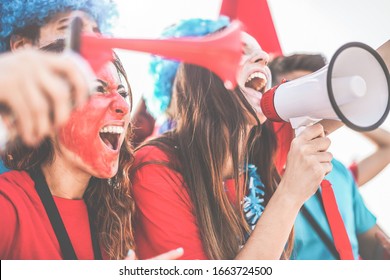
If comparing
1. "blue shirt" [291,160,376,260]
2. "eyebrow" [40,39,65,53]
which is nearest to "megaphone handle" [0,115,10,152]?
Answer: "eyebrow" [40,39,65,53]

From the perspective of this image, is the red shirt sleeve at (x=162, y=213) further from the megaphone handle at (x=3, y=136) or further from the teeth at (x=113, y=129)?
the megaphone handle at (x=3, y=136)

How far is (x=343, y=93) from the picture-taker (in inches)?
47.9

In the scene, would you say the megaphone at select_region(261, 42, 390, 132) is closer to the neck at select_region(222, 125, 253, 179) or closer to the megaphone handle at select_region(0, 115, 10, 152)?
the neck at select_region(222, 125, 253, 179)

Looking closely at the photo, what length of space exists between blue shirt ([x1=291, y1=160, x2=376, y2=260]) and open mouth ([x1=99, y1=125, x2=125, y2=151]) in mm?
600

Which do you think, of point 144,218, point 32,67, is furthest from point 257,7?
point 32,67

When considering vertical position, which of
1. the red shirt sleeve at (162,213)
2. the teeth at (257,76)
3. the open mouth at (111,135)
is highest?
the teeth at (257,76)

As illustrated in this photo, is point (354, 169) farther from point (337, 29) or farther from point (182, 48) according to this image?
point (182, 48)

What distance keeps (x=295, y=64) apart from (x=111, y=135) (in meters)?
0.59

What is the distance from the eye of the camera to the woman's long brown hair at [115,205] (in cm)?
136

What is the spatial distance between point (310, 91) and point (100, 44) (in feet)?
1.72

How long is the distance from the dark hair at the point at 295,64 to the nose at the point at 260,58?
0.03 m

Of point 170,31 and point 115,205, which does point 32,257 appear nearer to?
point 115,205

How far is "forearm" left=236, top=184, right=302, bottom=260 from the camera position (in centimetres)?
131

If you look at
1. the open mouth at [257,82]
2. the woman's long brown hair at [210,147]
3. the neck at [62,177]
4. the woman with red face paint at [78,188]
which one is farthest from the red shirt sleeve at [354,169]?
the neck at [62,177]
